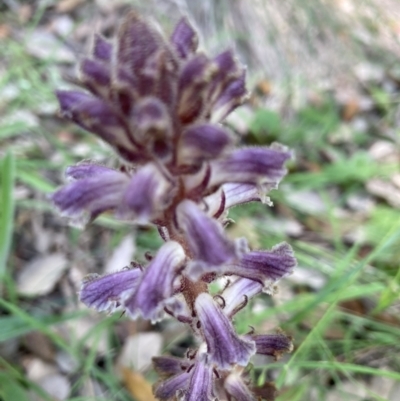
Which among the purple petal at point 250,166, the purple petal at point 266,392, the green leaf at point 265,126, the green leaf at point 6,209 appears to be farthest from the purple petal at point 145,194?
the green leaf at point 265,126

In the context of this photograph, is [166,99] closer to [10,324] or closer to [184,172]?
[184,172]

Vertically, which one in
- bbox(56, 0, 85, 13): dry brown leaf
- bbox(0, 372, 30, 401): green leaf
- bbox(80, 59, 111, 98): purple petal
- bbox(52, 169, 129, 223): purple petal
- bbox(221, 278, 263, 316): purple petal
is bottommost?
bbox(0, 372, 30, 401): green leaf

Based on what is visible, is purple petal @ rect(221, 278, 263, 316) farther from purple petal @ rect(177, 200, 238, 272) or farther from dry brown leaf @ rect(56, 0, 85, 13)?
dry brown leaf @ rect(56, 0, 85, 13)

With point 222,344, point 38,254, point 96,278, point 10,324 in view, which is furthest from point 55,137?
point 222,344

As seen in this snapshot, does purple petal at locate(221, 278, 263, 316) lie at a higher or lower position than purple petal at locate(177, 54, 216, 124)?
lower

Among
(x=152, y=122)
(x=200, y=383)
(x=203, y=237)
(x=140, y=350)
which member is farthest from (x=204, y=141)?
(x=140, y=350)

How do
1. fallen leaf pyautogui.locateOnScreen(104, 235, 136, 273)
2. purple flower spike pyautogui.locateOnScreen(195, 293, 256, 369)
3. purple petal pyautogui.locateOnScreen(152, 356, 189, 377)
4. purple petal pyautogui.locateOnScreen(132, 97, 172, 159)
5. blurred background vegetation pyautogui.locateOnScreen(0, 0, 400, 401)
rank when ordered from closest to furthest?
purple petal pyautogui.locateOnScreen(132, 97, 172, 159), purple flower spike pyautogui.locateOnScreen(195, 293, 256, 369), purple petal pyautogui.locateOnScreen(152, 356, 189, 377), blurred background vegetation pyautogui.locateOnScreen(0, 0, 400, 401), fallen leaf pyautogui.locateOnScreen(104, 235, 136, 273)

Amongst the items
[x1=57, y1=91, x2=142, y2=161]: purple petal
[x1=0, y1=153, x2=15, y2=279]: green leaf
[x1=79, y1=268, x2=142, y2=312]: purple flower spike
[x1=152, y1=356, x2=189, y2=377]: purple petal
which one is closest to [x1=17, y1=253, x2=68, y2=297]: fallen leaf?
[x1=0, y1=153, x2=15, y2=279]: green leaf
